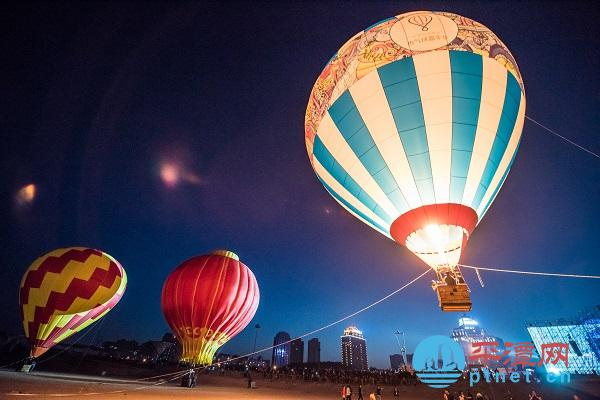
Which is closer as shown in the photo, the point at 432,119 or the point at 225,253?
the point at 432,119

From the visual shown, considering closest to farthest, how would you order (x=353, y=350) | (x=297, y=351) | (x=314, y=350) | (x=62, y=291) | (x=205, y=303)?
(x=205, y=303) < (x=62, y=291) < (x=297, y=351) < (x=314, y=350) < (x=353, y=350)

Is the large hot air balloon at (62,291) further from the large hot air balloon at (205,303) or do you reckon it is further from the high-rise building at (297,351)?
the high-rise building at (297,351)

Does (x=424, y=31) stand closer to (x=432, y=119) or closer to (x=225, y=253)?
(x=432, y=119)

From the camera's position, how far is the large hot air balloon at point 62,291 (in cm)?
1427

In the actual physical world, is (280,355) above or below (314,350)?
below

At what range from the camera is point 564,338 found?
231 feet

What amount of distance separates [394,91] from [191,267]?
1296 cm

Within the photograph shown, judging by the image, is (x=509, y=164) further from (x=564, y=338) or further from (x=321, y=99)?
(x=564, y=338)

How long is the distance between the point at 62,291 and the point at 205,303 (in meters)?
7.39

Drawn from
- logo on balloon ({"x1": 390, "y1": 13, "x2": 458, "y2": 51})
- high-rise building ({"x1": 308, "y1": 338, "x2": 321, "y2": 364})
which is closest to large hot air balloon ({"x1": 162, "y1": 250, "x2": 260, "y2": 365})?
logo on balloon ({"x1": 390, "y1": 13, "x2": 458, "y2": 51})

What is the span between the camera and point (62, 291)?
1420 centimetres

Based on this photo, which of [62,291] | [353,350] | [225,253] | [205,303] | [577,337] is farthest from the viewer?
[353,350]

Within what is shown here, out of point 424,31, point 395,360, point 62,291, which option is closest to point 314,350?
point 395,360
